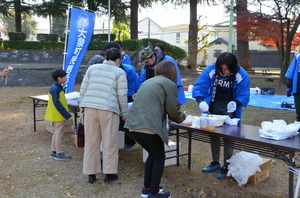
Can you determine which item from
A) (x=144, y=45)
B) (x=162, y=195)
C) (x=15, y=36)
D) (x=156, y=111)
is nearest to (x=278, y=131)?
(x=156, y=111)

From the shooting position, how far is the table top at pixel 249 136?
2.69m

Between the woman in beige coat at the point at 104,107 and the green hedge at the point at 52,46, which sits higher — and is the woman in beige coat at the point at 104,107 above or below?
below

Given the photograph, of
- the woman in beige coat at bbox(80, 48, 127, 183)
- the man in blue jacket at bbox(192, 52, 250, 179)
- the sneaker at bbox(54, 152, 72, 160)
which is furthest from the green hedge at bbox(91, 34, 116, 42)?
the woman in beige coat at bbox(80, 48, 127, 183)

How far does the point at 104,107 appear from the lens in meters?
3.44

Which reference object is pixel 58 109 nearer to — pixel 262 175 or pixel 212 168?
pixel 212 168

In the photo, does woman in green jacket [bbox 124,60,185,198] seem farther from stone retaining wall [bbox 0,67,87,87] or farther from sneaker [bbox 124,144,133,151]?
stone retaining wall [bbox 0,67,87,87]

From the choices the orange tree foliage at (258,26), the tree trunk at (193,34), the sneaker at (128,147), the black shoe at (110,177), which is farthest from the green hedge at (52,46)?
the black shoe at (110,177)

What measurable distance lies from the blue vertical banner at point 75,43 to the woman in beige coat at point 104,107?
403 cm

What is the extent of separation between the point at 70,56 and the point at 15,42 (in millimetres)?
15003

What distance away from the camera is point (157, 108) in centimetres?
294

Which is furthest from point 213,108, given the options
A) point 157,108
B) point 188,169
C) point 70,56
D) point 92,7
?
point 92,7

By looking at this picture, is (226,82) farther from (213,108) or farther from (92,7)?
(92,7)

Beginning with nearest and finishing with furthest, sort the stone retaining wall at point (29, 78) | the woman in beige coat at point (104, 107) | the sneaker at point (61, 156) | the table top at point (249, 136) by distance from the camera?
the table top at point (249, 136) → the woman in beige coat at point (104, 107) → the sneaker at point (61, 156) → the stone retaining wall at point (29, 78)

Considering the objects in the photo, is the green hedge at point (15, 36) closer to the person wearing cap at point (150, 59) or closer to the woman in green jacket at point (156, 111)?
the person wearing cap at point (150, 59)
